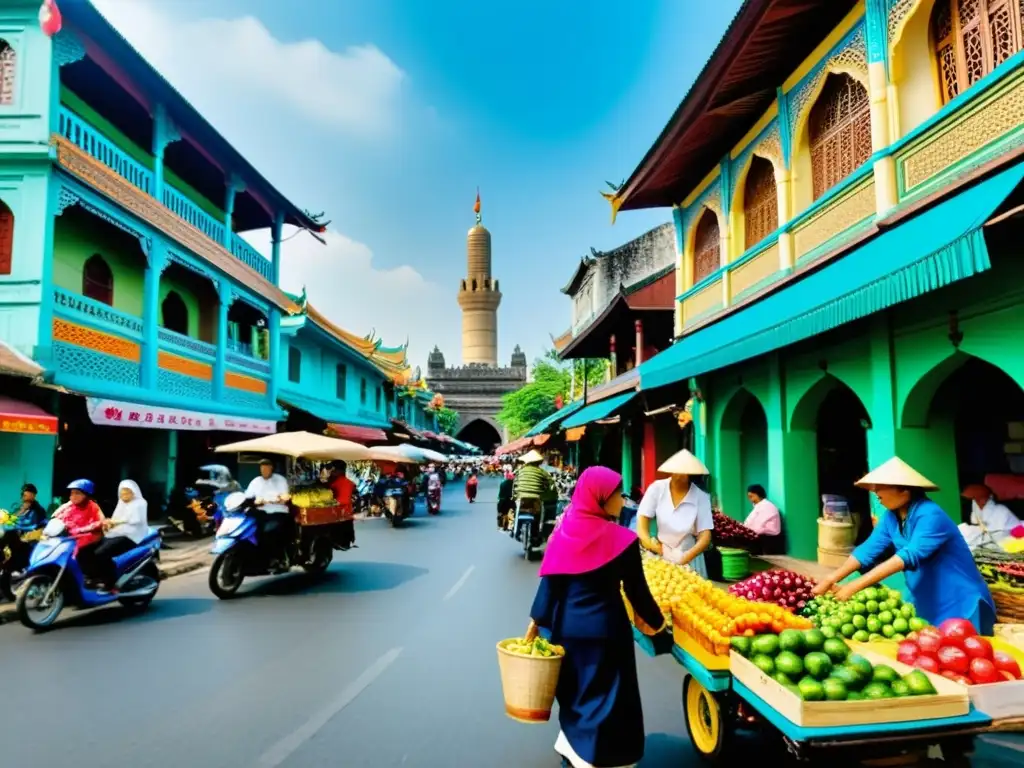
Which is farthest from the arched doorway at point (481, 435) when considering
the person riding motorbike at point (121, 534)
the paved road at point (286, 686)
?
the paved road at point (286, 686)

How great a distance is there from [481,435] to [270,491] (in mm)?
56868

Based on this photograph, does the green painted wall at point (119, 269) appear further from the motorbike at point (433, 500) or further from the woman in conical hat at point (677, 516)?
the woman in conical hat at point (677, 516)

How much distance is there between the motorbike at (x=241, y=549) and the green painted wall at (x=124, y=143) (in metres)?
8.36

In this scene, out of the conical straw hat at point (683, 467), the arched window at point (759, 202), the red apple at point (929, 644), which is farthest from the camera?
the arched window at point (759, 202)

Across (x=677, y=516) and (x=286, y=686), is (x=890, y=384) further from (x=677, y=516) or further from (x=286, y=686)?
(x=286, y=686)

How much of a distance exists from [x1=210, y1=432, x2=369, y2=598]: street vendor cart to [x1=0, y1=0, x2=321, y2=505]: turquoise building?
308cm

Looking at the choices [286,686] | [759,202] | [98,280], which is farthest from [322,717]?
[98,280]

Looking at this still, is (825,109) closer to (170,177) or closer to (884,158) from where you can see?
(884,158)

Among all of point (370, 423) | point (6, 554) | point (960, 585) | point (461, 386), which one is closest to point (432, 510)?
point (370, 423)

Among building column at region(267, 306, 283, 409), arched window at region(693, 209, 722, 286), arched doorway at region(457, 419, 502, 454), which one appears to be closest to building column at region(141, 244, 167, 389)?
building column at region(267, 306, 283, 409)

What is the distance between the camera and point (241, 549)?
760cm

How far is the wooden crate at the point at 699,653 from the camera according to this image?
3.02 meters

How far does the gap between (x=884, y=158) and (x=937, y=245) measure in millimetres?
2602

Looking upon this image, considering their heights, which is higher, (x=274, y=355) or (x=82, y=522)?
(x=274, y=355)
